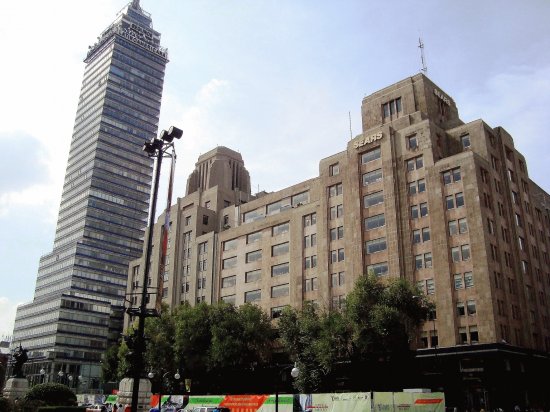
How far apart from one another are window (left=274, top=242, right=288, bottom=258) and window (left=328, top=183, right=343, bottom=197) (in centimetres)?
1058

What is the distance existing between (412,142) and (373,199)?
811cm

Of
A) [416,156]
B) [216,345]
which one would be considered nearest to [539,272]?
[416,156]

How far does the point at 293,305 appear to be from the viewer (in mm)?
69125

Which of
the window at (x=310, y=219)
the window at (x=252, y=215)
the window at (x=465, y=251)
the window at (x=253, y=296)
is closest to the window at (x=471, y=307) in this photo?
the window at (x=465, y=251)

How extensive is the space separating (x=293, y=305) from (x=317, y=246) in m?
8.50

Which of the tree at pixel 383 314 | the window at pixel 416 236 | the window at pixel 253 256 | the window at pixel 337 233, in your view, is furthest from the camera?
the window at pixel 253 256

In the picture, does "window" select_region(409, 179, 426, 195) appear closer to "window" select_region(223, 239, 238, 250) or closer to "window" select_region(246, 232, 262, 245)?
"window" select_region(246, 232, 262, 245)

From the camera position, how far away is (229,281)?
80.4 metres

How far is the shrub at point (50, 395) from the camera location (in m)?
39.3

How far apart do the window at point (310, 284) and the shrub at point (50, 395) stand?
34.0m

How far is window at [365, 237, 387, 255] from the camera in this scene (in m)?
59.8

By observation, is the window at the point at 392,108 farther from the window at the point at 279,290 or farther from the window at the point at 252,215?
the window at the point at 279,290

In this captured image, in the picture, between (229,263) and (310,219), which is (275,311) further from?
(310,219)

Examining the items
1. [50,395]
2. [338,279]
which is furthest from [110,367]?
[50,395]
